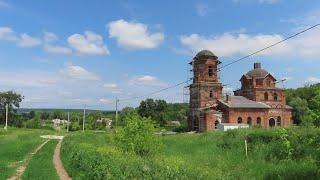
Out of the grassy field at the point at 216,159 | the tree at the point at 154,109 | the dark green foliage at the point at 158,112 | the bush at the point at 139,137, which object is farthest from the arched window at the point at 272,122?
the bush at the point at 139,137

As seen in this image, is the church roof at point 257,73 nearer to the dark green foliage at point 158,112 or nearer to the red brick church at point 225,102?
the red brick church at point 225,102

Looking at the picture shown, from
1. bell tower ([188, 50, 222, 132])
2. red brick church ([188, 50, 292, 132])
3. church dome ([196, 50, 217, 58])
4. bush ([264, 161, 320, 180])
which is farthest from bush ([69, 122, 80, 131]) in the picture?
bush ([264, 161, 320, 180])

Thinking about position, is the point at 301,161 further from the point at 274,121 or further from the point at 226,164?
the point at 274,121

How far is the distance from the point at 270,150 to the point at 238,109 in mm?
41319

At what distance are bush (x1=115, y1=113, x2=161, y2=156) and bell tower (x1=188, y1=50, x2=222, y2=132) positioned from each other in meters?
47.8

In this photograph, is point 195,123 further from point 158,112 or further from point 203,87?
point 158,112

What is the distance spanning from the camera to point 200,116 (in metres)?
76.4

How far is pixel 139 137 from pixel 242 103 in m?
52.5

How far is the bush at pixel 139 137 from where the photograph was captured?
2800 centimetres

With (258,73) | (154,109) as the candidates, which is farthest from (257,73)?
(154,109)

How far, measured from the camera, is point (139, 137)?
27969 mm

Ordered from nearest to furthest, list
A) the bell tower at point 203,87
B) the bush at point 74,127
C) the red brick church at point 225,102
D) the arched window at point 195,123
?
the red brick church at point 225,102
the bell tower at point 203,87
the arched window at point 195,123
the bush at point 74,127

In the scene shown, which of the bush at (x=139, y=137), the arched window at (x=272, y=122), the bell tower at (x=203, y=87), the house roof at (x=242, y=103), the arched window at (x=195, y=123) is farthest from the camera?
the arched window at (x=272, y=122)

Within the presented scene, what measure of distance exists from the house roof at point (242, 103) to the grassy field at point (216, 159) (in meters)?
24.5
